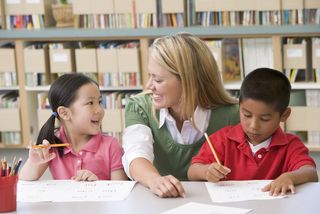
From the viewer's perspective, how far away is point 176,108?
2369 millimetres

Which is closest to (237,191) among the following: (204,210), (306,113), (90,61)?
(204,210)

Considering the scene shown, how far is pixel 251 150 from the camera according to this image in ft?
7.13

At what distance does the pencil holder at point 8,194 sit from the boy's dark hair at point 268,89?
77 centimetres

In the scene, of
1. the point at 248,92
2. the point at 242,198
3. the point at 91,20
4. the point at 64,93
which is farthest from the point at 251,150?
the point at 91,20

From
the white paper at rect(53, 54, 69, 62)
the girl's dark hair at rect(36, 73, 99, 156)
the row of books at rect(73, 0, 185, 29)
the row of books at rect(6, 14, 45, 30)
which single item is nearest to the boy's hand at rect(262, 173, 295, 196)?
the girl's dark hair at rect(36, 73, 99, 156)

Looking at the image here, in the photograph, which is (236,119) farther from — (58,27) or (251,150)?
(58,27)

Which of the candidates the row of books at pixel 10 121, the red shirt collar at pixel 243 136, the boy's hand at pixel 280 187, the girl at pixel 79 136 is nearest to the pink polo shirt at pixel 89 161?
the girl at pixel 79 136

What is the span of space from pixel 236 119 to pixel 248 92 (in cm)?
26

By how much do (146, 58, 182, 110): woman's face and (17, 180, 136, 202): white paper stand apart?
1.13ft

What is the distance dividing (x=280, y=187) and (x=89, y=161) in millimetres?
739

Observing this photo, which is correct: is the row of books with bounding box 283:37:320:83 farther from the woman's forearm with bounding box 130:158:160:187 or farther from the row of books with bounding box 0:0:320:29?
the woman's forearm with bounding box 130:158:160:187

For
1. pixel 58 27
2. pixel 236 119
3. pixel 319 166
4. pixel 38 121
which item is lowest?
pixel 319 166

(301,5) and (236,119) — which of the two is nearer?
(236,119)

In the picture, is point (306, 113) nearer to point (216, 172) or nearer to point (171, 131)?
point (171, 131)
